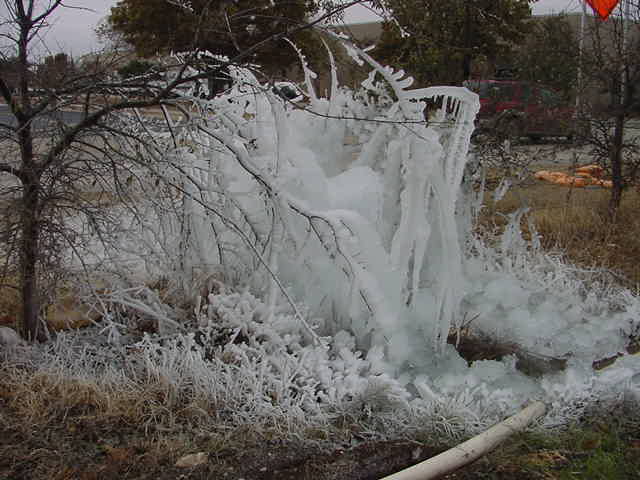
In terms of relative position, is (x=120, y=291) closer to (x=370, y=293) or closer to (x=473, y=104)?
(x=370, y=293)

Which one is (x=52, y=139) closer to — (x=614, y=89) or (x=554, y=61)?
(x=614, y=89)

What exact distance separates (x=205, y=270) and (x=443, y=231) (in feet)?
4.37

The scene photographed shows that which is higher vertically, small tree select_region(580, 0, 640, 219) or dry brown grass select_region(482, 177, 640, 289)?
small tree select_region(580, 0, 640, 219)

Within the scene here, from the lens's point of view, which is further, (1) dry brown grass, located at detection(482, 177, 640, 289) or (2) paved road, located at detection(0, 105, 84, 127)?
(1) dry brown grass, located at detection(482, 177, 640, 289)

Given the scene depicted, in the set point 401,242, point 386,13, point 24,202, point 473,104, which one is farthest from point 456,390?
point 24,202

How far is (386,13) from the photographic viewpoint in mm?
2639

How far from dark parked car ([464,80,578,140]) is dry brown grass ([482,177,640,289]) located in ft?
2.13

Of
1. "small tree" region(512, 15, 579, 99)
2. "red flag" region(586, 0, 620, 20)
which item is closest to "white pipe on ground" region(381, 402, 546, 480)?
"red flag" region(586, 0, 620, 20)

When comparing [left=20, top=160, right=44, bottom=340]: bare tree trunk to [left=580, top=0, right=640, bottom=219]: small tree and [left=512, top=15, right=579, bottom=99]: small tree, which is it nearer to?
[left=580, top=0, right=640, bottom=219]: small tree

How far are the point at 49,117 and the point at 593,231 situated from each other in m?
4.53

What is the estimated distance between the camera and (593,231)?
560 cm

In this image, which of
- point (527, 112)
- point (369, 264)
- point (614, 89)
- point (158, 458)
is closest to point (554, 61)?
point (527, 112)

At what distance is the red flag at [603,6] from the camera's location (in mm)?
5793

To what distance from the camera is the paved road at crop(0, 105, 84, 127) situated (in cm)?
294
